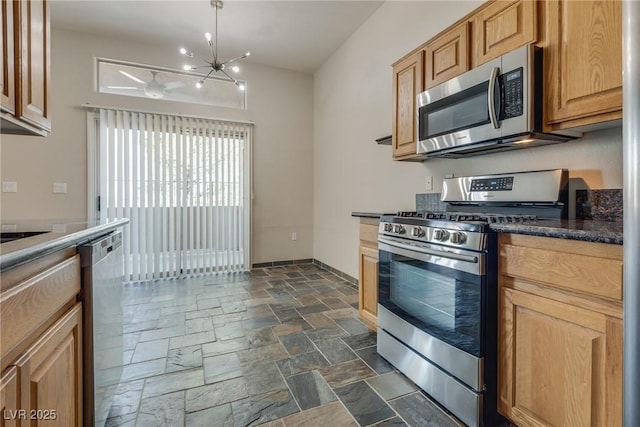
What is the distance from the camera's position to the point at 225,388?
1.73 metres

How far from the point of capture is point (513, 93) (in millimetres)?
1595

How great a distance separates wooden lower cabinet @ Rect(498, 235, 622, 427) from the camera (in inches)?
41.3

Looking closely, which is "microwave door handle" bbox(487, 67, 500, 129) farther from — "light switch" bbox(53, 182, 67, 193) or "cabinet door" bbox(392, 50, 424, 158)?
"light switch" bbox(53, 182, 67, 193)

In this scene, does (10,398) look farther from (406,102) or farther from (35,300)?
(406,102)

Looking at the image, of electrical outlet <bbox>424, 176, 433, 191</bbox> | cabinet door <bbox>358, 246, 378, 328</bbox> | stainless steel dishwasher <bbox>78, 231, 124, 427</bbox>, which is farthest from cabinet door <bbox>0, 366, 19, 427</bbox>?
electrical outlet <bbox>424, 176, 433, 191</bbox>

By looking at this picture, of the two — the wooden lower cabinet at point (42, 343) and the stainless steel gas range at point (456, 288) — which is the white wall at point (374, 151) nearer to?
the stainless steel gas range at point (456, 288)

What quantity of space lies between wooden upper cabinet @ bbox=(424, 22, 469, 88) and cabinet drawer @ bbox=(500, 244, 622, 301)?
49.5 inches

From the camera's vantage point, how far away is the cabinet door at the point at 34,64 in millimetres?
1405

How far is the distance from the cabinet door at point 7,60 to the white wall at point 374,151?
2619 mm

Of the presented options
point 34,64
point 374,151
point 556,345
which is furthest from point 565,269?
point 34,64

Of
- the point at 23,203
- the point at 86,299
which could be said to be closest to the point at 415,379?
the point at 86,299

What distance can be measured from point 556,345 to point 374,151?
2524 mm

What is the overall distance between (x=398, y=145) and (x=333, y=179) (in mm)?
1876

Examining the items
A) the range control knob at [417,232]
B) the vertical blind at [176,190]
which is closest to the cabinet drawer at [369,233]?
the range control knob at [417,232]
